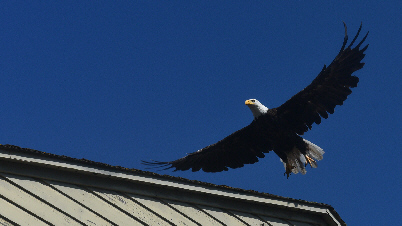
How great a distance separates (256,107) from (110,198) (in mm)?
6432

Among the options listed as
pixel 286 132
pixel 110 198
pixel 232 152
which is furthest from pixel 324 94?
pixel 110 198

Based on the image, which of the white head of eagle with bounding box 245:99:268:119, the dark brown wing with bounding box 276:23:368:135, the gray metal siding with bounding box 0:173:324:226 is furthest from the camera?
the white head of eagle with bounding box 245:99:268:119

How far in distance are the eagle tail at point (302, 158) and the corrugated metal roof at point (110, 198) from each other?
207 inches

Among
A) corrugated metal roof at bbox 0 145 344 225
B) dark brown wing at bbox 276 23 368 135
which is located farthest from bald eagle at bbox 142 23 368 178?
corrugated metal roof at bbox 0 145 344 225

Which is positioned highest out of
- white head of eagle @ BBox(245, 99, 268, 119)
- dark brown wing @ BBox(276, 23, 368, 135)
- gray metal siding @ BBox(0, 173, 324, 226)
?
white head of eagle @ BBox(245, 99, 268, 119)

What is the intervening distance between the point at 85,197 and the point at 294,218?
2148 mm

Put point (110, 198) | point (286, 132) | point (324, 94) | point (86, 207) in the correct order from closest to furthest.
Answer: point (86, 207) < point (110, 198) < point (324, 94) < point (286, 132)

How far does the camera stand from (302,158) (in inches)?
428

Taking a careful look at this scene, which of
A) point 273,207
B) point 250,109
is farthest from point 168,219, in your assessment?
point 250,109

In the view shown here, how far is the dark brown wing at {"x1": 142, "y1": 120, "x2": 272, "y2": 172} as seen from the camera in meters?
10.8

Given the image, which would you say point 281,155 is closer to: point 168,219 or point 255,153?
point 255,153

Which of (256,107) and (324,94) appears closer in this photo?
(324,94)

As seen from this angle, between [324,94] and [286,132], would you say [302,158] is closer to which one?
[286,132]

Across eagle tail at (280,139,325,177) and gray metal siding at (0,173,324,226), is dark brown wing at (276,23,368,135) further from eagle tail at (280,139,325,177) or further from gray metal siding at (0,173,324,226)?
gray metal siding at (0,173,324,226)
